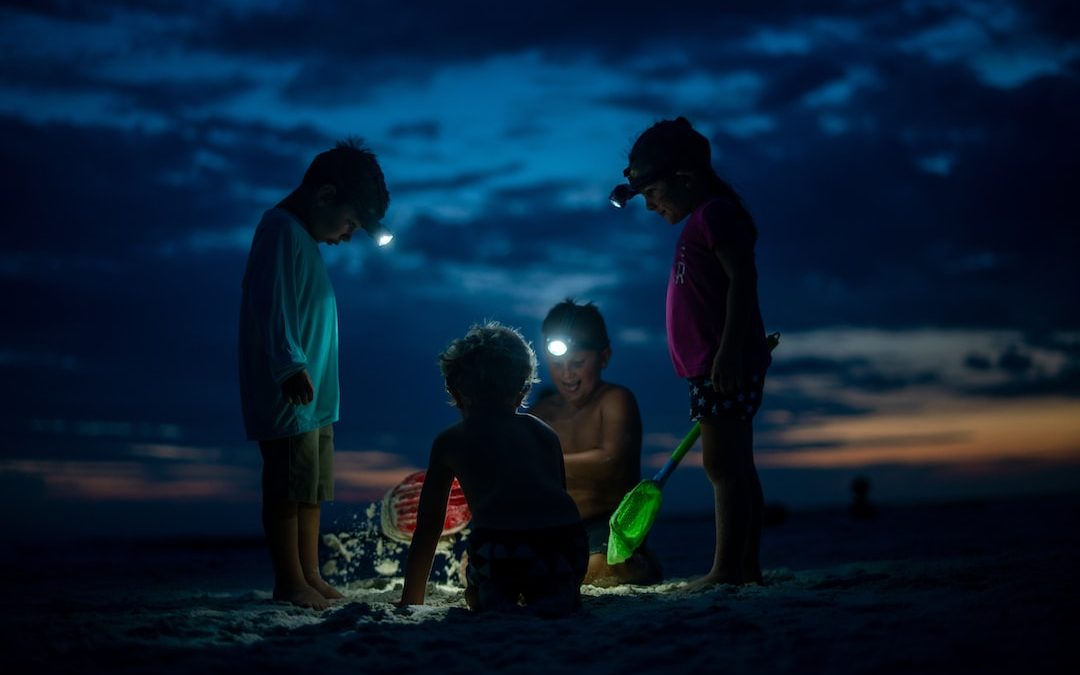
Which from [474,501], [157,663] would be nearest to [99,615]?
[157,663]

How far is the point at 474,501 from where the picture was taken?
120 inches

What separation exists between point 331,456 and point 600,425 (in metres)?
1.34

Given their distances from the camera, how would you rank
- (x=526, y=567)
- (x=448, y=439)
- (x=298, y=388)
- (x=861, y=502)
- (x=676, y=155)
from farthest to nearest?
(x=861, y=502), (x=676, y=155), (x=298, y=388), (x=448, y=439), (x=526, y=567)

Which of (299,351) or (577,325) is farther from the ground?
(577,325)

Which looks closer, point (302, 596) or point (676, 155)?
point (302, 596)

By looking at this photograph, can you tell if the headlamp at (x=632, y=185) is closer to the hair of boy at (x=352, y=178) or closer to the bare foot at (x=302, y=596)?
the hair of boy at (x=352, y=178)

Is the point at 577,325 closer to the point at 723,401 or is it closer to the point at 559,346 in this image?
the point at 559,346

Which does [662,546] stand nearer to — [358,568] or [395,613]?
[358,568]

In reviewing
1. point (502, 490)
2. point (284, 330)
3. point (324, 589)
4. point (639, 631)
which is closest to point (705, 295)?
point (502, 490)

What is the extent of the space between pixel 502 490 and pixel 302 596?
103 centimetres

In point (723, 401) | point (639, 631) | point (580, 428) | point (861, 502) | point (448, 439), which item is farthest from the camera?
point (861, 502)

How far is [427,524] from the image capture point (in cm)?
310

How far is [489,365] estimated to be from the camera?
10.1ft

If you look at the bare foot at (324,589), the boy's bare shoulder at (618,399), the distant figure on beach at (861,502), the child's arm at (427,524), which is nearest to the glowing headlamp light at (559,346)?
the boy's bare shoulder at (618,399)
